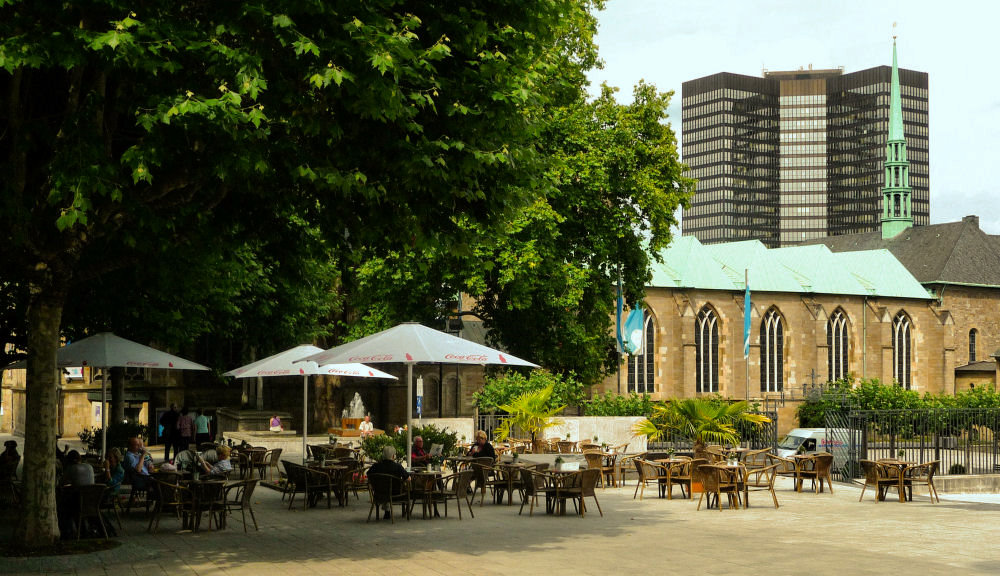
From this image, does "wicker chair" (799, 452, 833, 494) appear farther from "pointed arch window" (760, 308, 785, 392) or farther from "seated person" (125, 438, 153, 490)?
"pointed arch window" (760, 308, 785, 392)

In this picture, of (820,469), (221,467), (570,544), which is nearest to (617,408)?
(820,469)

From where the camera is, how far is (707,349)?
67.2 meters

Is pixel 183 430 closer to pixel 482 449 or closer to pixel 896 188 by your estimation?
pixel 482 449

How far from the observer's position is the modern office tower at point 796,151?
586 feet

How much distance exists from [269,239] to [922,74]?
18187cm

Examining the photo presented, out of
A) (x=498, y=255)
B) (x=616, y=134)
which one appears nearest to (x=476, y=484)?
(x=498, y=255)

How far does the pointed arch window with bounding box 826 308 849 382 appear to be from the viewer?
72.8m

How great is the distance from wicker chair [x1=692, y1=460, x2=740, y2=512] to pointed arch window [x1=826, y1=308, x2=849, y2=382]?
55684 millimetres

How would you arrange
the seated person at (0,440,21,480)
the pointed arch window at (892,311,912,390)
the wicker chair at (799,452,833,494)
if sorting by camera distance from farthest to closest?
the pointed arch window at (892,311,912,390) → the wicker chair at (799,452,833,494) → the seated person at (0,440,21,480)

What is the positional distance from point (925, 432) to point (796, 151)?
16328 cm

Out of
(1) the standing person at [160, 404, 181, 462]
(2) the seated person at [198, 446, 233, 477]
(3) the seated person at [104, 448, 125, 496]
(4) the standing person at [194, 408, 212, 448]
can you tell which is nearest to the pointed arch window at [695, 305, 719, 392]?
(4) the standing person at [194, 408, 212, 448]

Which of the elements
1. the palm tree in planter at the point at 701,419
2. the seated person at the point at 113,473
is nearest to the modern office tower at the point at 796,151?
the palm tree in planter at the point at 701,419

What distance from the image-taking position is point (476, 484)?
1995 cm

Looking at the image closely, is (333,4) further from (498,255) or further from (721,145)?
(721,145)
